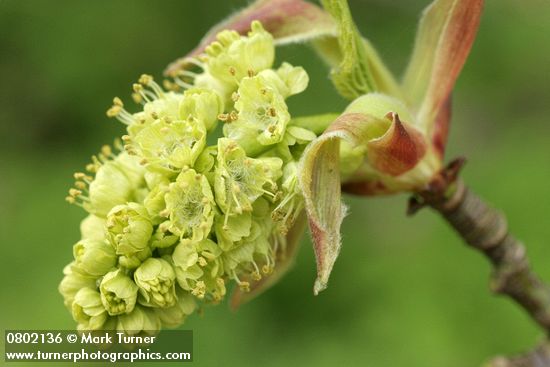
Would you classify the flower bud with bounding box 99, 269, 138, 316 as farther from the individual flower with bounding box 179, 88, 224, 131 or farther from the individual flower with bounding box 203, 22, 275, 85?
the individual flower with bounding box 203, 22, 275, 85

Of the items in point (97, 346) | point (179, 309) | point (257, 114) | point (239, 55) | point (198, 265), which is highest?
point (239, 55)

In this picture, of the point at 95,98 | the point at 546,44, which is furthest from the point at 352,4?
the point at 95,98

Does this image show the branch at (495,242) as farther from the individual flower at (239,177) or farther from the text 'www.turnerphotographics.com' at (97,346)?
the text 'www.turnerphotographics.com' at (97,346)

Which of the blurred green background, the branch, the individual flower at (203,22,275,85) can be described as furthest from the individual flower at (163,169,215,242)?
the blurred green background

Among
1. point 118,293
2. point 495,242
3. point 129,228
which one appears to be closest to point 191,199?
point 129,228

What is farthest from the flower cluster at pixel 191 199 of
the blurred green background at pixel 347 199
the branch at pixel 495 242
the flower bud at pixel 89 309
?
the blurred green background at pixel 347 199

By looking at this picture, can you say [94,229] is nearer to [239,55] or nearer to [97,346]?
[97,346]
